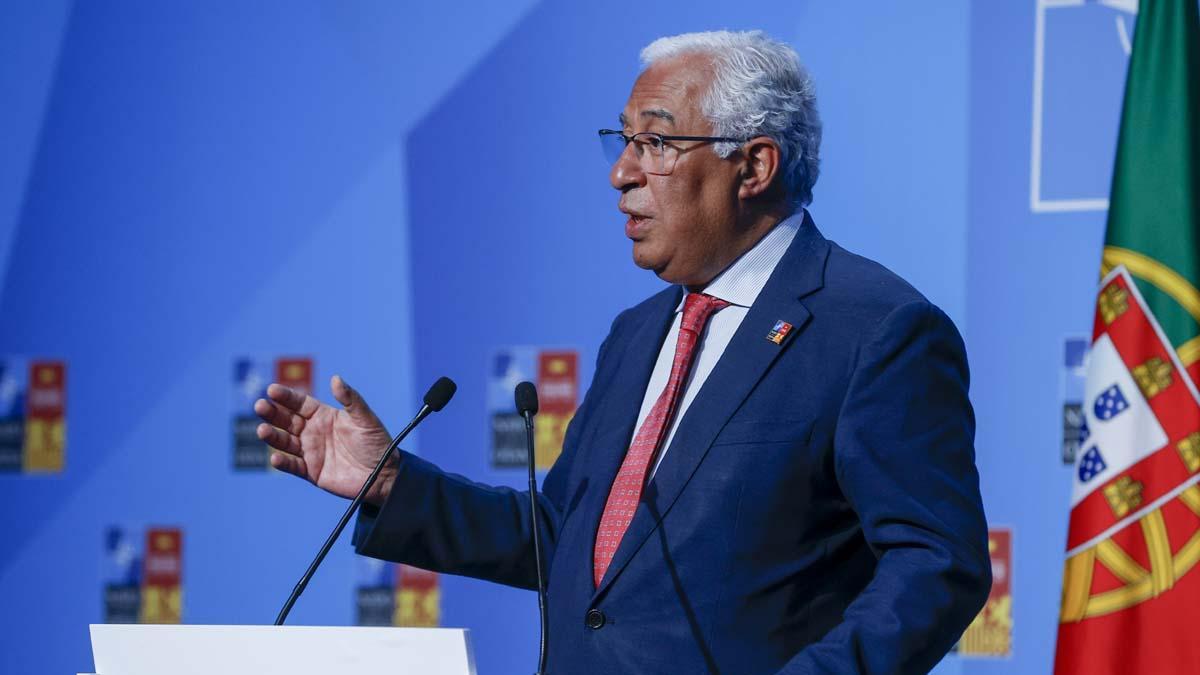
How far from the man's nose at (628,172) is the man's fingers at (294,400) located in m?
0.57

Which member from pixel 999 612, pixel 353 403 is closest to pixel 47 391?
pixel 353 403

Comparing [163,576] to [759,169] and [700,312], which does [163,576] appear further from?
[759,169]

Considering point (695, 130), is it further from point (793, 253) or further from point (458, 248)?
point (458, 248)

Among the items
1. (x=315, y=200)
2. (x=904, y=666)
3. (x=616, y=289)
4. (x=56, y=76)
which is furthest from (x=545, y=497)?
(x=56, y=76)

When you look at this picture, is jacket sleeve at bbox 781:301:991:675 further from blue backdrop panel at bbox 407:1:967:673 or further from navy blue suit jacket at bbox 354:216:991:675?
blue backdrop panel at bbox 407:1:967:673

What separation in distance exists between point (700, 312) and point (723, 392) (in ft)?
0.70

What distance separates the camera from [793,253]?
2.04 meters

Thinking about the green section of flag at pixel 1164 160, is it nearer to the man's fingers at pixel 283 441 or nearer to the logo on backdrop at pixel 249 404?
the man's fingers at pixel 283 441

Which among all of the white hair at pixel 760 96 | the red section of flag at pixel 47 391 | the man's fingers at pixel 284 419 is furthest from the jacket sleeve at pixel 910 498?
the red section of flag at pixel 47 391

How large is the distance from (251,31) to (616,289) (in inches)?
52.7

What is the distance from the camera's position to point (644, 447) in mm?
1977

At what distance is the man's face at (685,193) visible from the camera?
2.06 m

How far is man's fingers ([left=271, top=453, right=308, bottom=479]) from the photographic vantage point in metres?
1.94

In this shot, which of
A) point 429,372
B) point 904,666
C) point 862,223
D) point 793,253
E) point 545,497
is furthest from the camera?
point 429,372
